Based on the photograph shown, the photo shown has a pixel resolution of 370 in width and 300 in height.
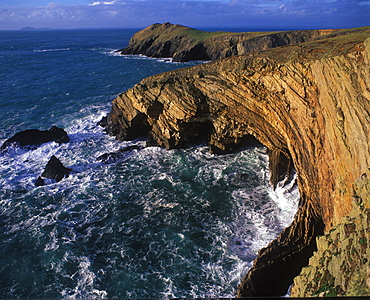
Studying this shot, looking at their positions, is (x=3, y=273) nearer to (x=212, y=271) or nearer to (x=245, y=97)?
(x=212, y=271)

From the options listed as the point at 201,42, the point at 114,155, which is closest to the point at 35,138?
the point at 114,155

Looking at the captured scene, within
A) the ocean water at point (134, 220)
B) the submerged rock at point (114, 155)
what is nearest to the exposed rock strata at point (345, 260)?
the ocean water at point (134, 220)

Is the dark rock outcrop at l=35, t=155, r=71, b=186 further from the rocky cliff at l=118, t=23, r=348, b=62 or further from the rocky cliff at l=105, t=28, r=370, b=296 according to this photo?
the rocky cliff at l=118, t=23, r=348, b=62

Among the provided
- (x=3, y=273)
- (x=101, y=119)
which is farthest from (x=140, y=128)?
(x=3, y=273)

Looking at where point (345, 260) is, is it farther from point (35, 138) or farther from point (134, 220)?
point (35, 138)

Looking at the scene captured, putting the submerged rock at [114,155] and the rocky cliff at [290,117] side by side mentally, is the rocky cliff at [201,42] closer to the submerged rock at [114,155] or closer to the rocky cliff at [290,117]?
the rocky cliff at [290,117]

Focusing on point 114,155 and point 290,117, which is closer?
point 290,117
